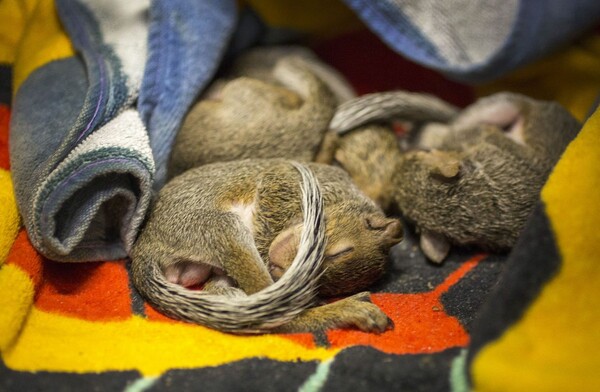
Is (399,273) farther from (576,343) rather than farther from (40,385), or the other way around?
(40,385)

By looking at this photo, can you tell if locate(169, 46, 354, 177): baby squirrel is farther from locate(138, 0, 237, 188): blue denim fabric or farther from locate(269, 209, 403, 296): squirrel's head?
locate(269, 209, 403, 296): squirrel's head

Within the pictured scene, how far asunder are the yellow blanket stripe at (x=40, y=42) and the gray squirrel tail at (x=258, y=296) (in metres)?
0.76

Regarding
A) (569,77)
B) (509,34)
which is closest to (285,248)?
(509,34)

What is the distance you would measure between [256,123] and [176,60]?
1.06 ft

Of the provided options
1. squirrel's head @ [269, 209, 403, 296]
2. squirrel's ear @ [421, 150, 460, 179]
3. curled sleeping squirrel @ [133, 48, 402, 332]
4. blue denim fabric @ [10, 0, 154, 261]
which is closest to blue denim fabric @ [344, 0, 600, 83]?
squirrel's ear @ [421, 150, 460, 179]

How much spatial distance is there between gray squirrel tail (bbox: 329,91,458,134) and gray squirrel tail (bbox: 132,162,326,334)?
23.1 inches

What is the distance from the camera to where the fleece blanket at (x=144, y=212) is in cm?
124

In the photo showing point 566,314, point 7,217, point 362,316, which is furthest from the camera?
point 7,217

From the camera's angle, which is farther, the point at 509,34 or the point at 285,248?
the point at 509,34

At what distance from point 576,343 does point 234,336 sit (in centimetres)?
75

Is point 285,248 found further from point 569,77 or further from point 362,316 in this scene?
point 569,77

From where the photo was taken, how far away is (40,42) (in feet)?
6.30

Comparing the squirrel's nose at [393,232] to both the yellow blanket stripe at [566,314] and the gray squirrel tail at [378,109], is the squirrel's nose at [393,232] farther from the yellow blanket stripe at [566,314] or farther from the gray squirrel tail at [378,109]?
the gray squirrel tail at [378,109]

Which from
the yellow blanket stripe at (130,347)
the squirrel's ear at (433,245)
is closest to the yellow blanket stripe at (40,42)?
the yellow blanket stripe at (130,347)
